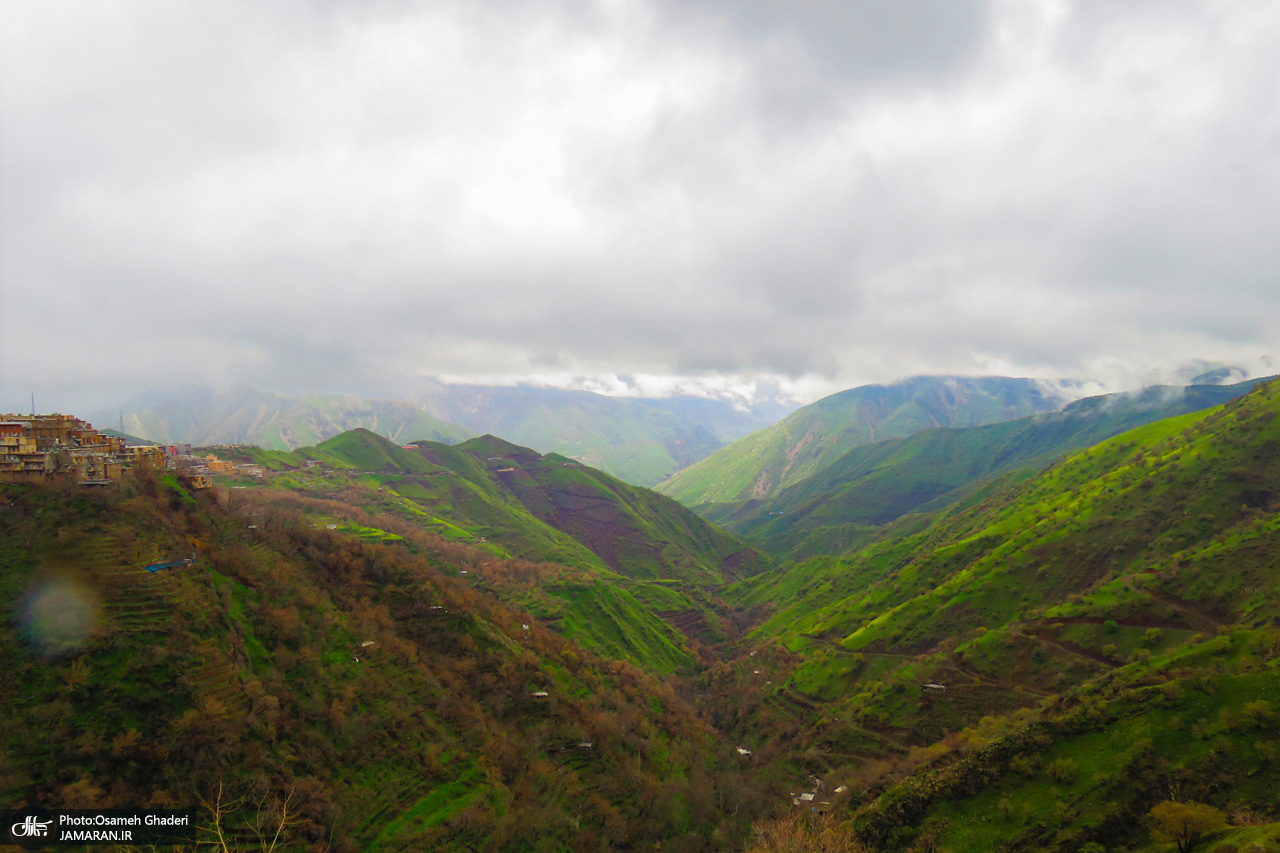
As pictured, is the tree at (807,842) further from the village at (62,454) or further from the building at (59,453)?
the building at (59,453)

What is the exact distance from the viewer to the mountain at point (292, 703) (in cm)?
4431

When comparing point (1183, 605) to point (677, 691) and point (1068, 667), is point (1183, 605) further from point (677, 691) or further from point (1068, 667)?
point (677, 691)

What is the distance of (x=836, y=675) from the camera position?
4604 inches

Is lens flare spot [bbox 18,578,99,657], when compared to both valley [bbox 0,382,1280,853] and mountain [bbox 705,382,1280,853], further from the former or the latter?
mountain [bbox 705,382,1280,853]

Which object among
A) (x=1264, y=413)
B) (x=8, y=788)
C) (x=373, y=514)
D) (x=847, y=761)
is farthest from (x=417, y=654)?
(x=1264, y=413)

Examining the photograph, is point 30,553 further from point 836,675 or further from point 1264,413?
point 1264,413

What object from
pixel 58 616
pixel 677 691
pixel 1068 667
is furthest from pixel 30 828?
pixel 677 691

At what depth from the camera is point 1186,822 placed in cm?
3700

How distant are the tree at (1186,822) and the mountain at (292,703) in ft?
177

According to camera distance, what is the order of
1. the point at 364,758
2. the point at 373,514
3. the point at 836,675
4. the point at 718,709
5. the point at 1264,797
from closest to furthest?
the point at 1264,797 < the point at 364,758 < the point at 836,675 < the point at 718,709 < the point at 373,514

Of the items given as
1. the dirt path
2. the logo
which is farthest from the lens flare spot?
the dirt path

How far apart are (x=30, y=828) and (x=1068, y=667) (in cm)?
12352

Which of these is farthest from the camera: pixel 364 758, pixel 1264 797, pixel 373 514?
→ pixel 373 514

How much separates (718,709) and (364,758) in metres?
93.2
